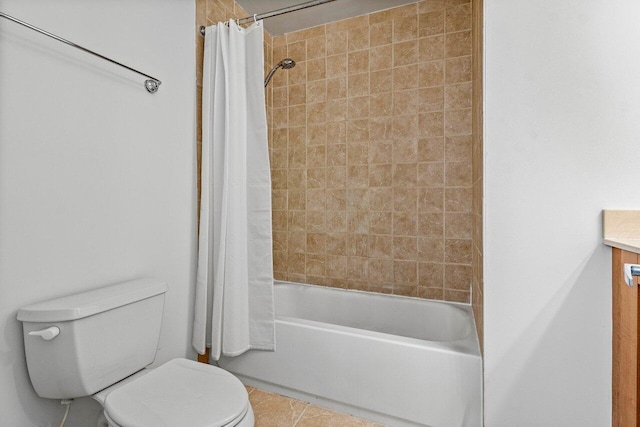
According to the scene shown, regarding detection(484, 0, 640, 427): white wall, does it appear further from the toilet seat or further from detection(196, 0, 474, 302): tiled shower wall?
the toilet seat

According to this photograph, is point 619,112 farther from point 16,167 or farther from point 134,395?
point 16,167

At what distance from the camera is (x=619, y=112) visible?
1.06 m

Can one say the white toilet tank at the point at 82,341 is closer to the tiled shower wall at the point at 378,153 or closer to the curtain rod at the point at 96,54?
the curtain rod at the point at 96,54

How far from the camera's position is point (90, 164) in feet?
4.20

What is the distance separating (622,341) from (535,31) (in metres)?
1.07

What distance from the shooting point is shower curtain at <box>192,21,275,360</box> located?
1653 mm

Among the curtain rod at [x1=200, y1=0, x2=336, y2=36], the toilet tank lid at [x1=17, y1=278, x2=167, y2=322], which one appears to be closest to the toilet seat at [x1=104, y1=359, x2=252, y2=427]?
the toilet tank lid at [x1=17, y1=278, x2=167, y2=322]

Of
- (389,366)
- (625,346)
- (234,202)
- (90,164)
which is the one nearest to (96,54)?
(90,164)

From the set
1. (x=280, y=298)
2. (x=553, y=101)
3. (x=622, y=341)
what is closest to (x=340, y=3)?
(x=553, y=101)

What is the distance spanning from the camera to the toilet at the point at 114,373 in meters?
0.96

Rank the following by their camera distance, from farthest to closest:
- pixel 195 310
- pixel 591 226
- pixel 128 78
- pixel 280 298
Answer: pixel 280 298 → pixel 195 310 → pixel 128 78 → pixel 591 226

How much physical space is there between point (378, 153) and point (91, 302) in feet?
5.74

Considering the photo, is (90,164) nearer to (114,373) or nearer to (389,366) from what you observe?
(114,373)

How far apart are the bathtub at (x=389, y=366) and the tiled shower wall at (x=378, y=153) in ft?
0.75
